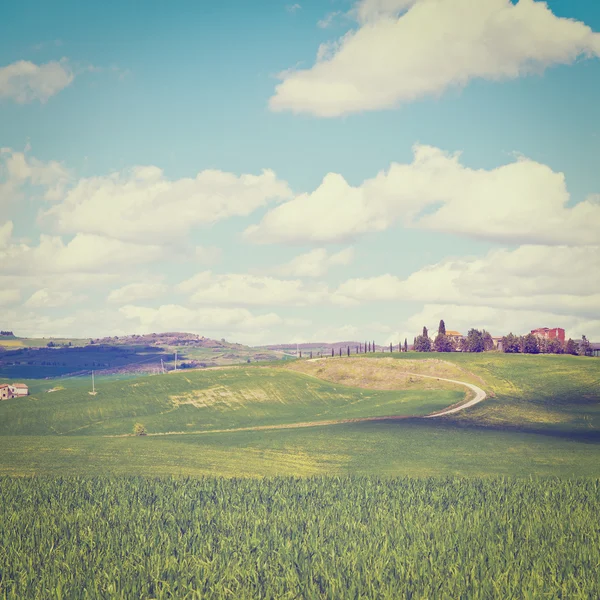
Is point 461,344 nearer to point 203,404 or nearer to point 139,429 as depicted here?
point 203,404

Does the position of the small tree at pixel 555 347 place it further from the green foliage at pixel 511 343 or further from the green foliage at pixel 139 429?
the green foliage at pixel 139 429

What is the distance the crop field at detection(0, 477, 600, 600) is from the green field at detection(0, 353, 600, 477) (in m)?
15.4

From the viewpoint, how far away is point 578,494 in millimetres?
34281

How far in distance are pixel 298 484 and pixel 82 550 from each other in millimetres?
14554

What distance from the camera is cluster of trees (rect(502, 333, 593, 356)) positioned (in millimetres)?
184250

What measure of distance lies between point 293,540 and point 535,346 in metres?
173

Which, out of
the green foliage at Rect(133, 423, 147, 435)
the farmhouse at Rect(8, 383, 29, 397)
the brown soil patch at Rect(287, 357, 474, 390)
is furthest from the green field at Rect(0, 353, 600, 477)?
the farmhouse at Rect(8, 383, 29, 397)

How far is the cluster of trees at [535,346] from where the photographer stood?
604 ft

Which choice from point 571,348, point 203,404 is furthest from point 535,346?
point 203,404

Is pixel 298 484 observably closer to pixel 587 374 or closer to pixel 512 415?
pixel 512 415

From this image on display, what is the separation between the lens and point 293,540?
78.7 ft

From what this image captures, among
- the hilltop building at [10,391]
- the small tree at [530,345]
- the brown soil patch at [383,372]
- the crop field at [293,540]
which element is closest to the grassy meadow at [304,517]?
the crop field at [293,540]

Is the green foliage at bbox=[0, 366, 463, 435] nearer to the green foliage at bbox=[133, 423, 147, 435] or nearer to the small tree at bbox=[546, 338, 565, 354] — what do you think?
the green foliage at bbox=[133, 423, 147, 435]

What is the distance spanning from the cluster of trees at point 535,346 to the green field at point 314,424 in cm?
4230
